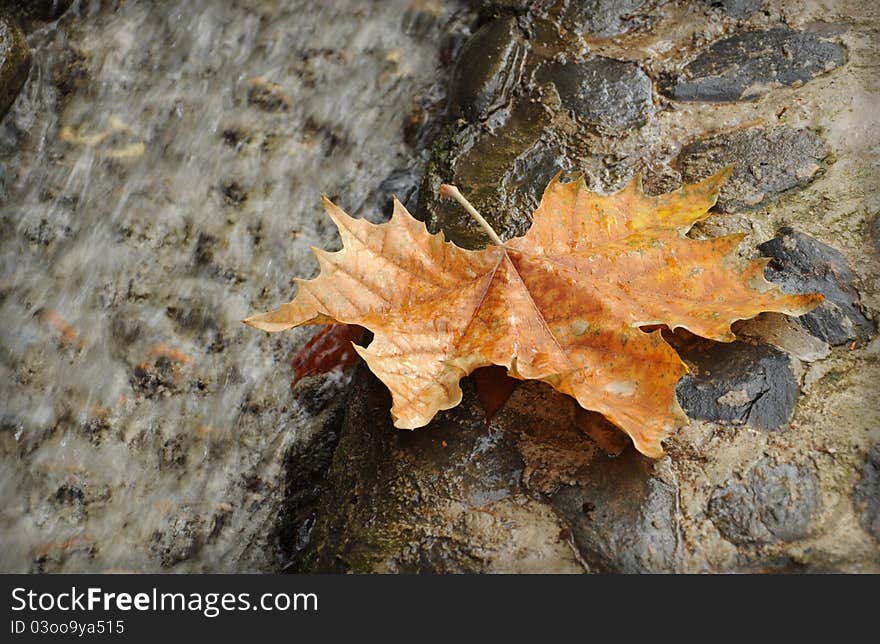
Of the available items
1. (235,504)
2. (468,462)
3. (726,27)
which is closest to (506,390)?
(468,462)

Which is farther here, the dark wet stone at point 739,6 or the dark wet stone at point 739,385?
the dark wet stone at point 739,6

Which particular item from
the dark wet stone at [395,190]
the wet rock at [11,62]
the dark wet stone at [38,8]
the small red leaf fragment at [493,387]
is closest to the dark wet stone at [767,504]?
the small red leaf fragment at [493,387]

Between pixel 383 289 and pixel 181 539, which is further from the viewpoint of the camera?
pixel 181 539

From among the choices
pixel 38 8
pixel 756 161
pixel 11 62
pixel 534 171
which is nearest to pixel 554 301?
pixel 534 171

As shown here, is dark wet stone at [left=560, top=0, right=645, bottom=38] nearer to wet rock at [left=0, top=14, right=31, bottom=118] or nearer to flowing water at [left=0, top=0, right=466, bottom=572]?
flowing water at [left=0, top=0, right=466, bottom=572]

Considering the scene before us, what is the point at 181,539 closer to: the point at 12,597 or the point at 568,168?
the point at 12,597

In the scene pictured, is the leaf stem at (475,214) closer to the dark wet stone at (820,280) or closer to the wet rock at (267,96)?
the dark wet stone at (820,280)
